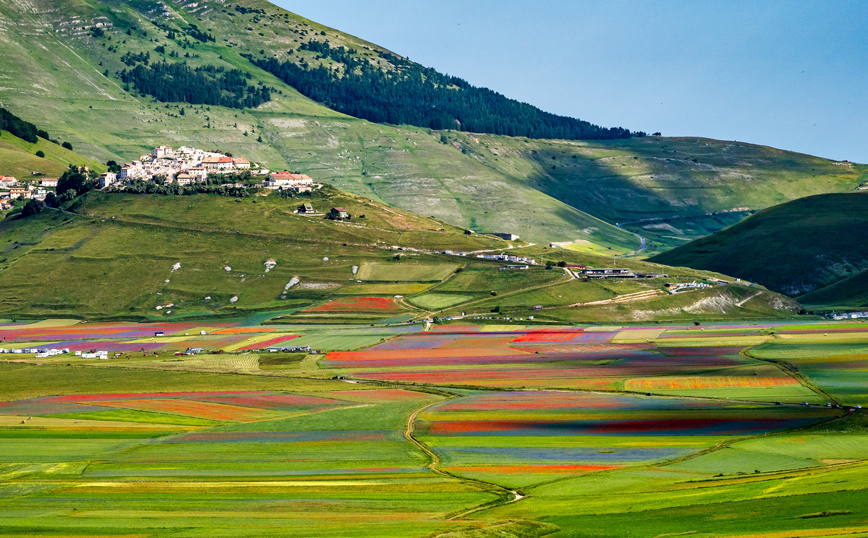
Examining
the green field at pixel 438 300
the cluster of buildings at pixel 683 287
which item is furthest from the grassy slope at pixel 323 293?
the cluster of buildings at pixel 683 287

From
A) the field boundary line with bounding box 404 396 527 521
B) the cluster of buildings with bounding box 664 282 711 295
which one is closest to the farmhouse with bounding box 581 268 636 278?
the cluster of buildings with bounding box 664 282 711 295

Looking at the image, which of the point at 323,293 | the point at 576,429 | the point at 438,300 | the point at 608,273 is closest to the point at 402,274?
the point at 323,293

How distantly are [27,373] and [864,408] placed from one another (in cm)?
10130

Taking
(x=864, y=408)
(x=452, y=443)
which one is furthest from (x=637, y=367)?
(x=452, y=443)

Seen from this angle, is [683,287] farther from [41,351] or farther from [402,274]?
[41,351]

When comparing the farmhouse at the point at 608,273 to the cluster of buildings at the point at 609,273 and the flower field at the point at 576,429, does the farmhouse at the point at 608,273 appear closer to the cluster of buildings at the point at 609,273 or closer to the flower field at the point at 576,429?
the cluster of buildings at the point at 609,273

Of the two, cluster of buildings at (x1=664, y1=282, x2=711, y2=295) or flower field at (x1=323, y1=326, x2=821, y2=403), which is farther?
cluster of buildings at (x1=664, y1=282, x2=711, y2=295)

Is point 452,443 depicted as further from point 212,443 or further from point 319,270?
point 319,270

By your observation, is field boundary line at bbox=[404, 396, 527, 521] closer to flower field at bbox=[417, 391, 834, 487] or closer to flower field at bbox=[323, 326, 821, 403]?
flower field at bbox=[417, 391, 834, 487]

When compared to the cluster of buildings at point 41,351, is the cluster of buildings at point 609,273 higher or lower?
higher

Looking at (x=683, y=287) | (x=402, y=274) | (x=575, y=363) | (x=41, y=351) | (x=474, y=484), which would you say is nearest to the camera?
(x=474, y=484)

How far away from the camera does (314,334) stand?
156 meters

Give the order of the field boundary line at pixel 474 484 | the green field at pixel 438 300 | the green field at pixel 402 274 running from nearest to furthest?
1. the field boundary line at pixel 474 484
2. the green field at pixel 438 300
3. the green field at pixel 402 274

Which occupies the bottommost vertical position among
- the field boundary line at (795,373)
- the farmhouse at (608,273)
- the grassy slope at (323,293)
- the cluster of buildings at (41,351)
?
the cluster of buildings at (41,351)
